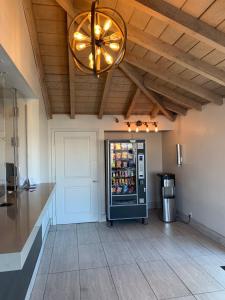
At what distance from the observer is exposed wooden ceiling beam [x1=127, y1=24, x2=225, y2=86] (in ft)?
8.93

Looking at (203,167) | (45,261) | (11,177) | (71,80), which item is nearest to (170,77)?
(71,80)

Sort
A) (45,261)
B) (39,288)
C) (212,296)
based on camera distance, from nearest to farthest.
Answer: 1. (212,296)
2. (39,288)
3. (45,261)

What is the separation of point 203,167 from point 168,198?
44.1 inches

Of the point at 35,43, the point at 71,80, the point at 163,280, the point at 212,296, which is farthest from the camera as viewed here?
the point at 71,80

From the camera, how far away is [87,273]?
119 inches

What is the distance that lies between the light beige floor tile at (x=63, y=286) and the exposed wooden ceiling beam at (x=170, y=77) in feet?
9.55

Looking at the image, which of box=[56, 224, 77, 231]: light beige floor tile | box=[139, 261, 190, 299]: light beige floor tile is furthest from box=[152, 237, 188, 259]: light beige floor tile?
box=[56, 224, 77, 231]: light beige floor tile

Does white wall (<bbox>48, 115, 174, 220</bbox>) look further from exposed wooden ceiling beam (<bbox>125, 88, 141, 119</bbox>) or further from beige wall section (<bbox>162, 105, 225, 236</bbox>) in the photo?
beige wall section (<bbox>162, 105, 225, 236</bbox>)

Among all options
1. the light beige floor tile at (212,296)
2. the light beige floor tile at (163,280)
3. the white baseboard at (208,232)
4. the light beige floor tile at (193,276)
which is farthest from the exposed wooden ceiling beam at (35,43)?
the white baseboard at (208,232)

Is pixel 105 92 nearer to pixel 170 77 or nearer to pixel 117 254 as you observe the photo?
pixel 170 77

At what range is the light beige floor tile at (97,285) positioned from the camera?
8.36 feet

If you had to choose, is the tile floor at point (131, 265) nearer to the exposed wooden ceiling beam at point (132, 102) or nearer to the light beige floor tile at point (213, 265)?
the light beige floor tile at point (213, 265)

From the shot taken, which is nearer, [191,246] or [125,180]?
[191,246]

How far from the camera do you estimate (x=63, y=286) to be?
2.75 meters
